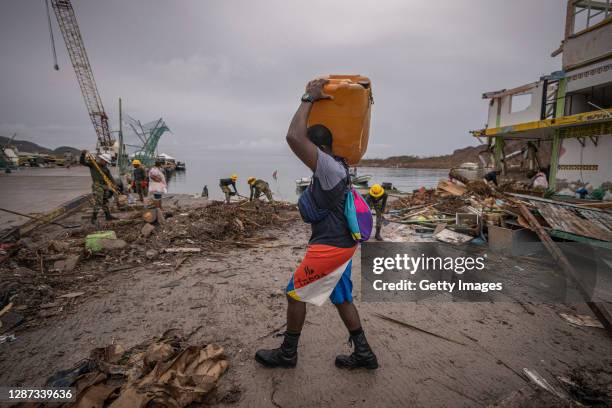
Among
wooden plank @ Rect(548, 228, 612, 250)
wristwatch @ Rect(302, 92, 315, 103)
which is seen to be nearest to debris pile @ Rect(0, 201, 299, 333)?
wristwatch @ Rect(302, 92, 315, 103)

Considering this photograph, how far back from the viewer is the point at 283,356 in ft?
7.40

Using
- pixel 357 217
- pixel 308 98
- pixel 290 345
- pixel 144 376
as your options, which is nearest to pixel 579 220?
pixel 357 217

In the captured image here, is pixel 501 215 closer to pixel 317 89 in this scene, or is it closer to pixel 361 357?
pixel 361 357

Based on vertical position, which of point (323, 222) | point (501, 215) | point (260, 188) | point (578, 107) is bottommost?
point (501, 215)

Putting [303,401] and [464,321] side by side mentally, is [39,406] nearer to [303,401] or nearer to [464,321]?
[303,401]

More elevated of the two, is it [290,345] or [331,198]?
[331,198]

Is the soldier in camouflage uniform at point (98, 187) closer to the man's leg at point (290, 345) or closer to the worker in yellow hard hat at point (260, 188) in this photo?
the worker in yellow hard hat at point (260, 188)

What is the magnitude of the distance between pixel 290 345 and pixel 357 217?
1197 millimetres

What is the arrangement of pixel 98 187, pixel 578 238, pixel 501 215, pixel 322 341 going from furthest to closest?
1. pixel 98 187
2. pixel 501 215
3. pixel 578 238
4. pixel 322 341

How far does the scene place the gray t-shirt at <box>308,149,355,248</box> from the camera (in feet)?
5.83

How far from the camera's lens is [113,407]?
1698 millimetres

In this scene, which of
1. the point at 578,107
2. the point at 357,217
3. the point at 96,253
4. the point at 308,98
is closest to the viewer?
the point at 308,98

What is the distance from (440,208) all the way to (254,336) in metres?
8.83

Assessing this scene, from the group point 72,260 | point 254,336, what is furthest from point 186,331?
point 72,260
